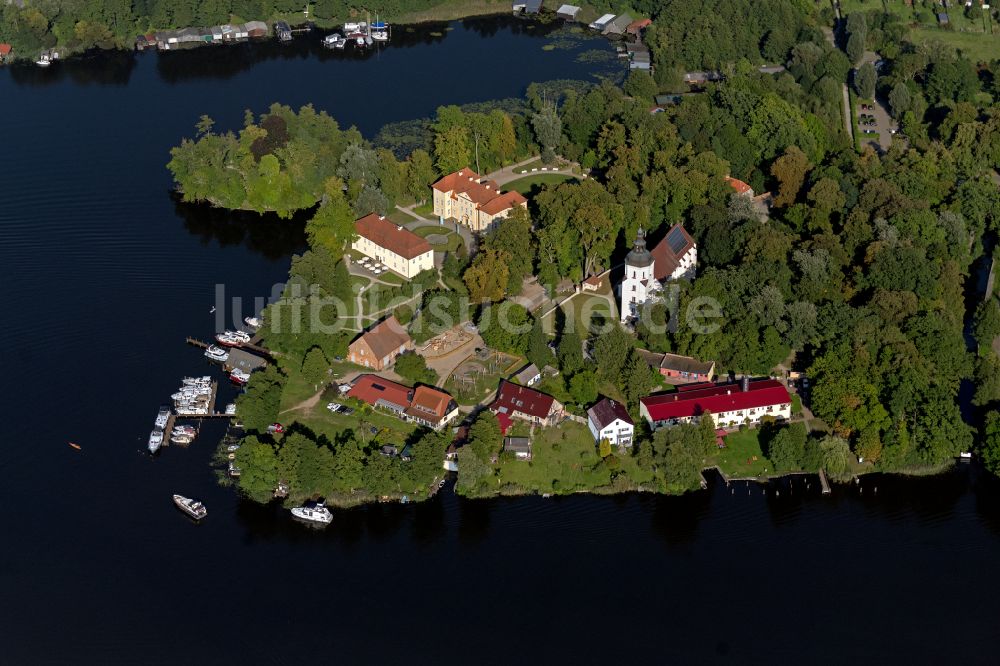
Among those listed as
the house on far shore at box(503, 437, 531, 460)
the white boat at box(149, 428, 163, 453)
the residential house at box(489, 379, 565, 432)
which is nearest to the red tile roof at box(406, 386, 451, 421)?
the residential house at box(489, 379, 565, 432)

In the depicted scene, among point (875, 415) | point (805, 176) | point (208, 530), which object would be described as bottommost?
point (208, 530)

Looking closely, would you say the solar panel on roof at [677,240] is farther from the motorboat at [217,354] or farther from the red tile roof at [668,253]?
the motorboat at [217,354]

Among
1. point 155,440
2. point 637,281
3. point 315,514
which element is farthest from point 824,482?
point 155,440

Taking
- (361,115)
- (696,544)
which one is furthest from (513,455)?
(361,115)

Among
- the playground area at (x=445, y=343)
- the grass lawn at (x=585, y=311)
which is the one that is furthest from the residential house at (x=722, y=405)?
the playground area at (x=445, y=343)

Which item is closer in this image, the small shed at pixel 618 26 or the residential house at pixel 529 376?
the residential house at pixel 529 376

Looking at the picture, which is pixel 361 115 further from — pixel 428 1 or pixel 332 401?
pixel 332 401
